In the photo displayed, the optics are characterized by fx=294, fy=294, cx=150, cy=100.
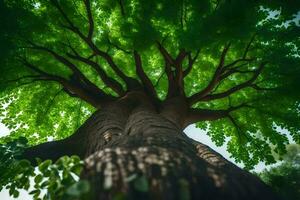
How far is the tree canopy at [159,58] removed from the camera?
525 cm

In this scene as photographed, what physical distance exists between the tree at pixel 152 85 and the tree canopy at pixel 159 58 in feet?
0.08

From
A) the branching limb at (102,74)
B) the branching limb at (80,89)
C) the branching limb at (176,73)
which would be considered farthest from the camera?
the branching limb at (102,74)

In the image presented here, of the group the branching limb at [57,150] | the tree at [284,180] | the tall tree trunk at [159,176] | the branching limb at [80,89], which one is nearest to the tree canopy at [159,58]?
the branching limb at [80,89]

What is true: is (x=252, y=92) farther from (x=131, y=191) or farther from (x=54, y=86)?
(x=131, y=191)

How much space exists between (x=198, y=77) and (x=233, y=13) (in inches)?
160

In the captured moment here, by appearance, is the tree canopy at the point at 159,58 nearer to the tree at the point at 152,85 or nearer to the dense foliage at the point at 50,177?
the tree at the point at 152,85

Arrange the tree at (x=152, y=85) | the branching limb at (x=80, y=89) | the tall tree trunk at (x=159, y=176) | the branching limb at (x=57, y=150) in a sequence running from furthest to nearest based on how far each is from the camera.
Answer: the branching limb at (x=80, y=89)
the branching limb at (x=57, y=150)
the tree at (x=152, y=85)
the tall tree trunk at (x=159, y=176)

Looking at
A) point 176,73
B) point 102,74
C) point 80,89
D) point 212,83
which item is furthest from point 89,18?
point 212,83

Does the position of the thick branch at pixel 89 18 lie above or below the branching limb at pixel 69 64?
above

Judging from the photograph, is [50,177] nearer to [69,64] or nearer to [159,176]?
[159,176]

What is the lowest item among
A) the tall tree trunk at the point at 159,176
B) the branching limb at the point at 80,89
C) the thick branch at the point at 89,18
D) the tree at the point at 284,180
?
the tall tree trunk at the point at 159,176

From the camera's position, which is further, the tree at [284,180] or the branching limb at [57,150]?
the tree at [284,180]

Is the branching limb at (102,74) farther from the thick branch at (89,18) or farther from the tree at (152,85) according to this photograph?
the thick branch at (89,18)

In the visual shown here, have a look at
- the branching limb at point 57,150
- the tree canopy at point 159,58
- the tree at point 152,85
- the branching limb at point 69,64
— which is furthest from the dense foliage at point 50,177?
the branching limb at point 69,64
